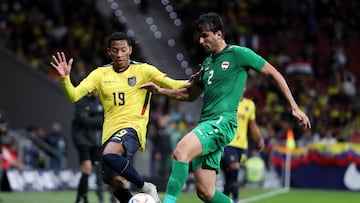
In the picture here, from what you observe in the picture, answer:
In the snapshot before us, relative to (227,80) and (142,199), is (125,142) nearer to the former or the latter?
(142,199)

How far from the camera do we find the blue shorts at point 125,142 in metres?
12.4

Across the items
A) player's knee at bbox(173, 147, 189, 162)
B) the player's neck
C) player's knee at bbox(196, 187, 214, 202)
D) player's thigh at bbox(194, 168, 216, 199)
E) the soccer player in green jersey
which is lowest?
player's knee at bbox(196, 187, 214, 202)

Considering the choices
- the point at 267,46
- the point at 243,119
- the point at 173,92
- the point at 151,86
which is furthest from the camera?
the point at 267,46

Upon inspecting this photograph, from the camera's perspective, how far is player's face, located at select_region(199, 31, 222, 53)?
10.7m

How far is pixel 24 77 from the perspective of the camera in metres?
31.3

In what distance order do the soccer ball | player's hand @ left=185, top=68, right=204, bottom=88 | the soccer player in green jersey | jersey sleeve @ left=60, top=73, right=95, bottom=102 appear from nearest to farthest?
the soccer player in green jersey → player's hand @ left=185, top=68, right=204, bottom=88 → the soccer ball → jersey sleeve @ left=60, top=73, right=95, bottom=102

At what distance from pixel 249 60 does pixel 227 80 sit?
0.32 metres

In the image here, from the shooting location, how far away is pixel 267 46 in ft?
114

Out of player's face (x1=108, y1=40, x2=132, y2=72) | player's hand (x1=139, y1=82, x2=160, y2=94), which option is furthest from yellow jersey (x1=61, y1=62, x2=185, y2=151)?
player's hand (x1=139, y1=82, x2=160, y2=94)

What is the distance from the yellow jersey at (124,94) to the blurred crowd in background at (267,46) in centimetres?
1475

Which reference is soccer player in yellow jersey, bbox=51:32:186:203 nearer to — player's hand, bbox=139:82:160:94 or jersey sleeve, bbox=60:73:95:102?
jersey sleeve, bbox=60:73:95:102

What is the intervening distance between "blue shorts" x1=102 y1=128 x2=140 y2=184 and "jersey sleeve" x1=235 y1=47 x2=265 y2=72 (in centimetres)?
228

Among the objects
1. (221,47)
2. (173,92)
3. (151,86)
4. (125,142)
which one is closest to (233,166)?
(125,142)

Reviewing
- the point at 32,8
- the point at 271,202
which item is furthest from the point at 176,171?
the point at 32,8
